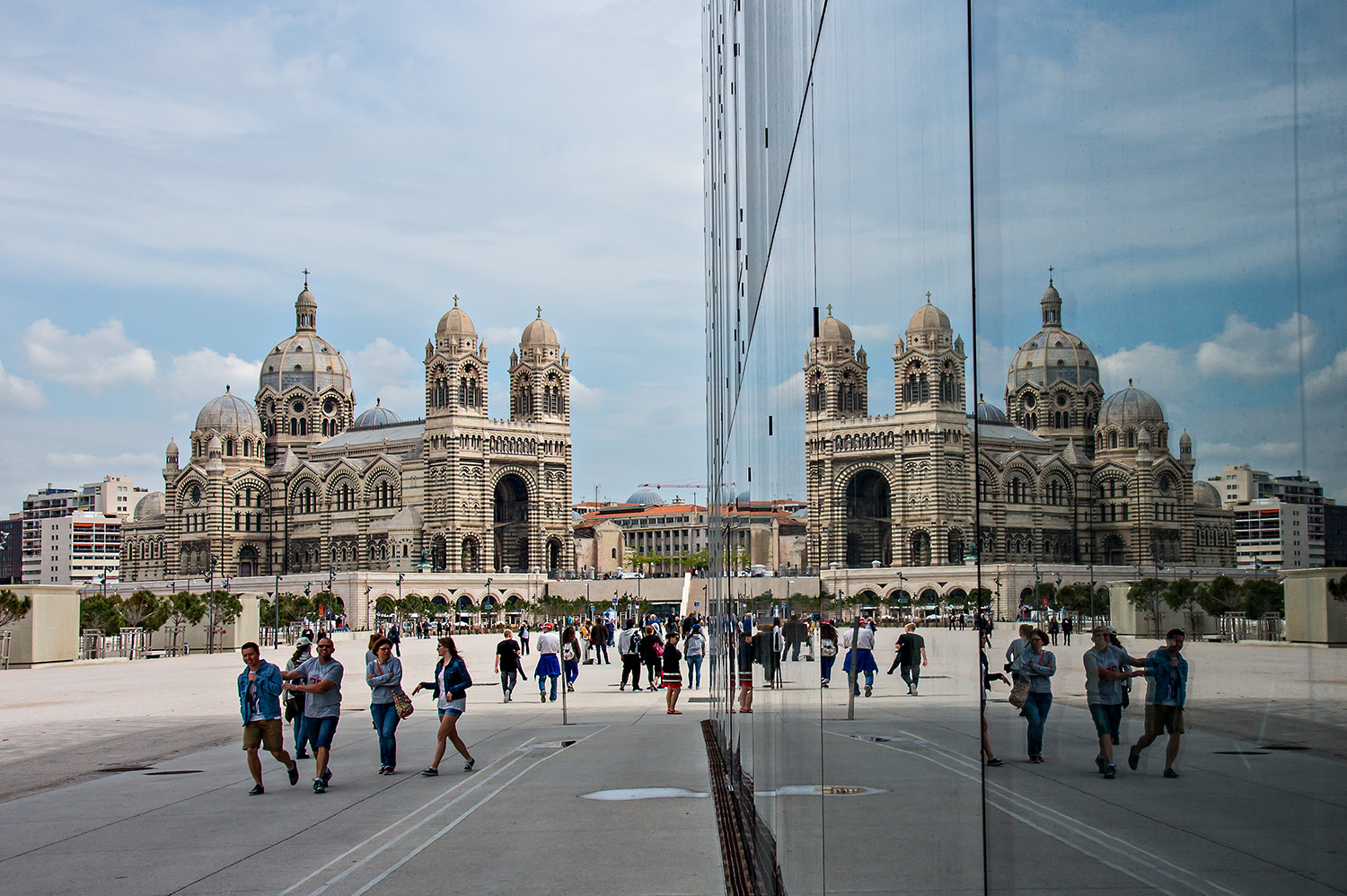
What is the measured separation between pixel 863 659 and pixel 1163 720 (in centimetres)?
182

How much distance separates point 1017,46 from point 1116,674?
68 cm

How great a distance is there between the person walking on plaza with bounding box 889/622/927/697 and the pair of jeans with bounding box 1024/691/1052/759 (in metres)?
0.75

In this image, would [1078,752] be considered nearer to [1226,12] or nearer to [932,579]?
[1226,12]

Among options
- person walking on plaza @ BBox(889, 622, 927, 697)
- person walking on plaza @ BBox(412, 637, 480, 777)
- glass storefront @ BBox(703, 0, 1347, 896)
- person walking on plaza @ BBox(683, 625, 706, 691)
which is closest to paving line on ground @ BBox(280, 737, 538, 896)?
person walking on plaza @ BBox(412, 637, 480, 777)

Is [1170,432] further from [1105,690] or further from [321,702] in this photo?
[321,702]

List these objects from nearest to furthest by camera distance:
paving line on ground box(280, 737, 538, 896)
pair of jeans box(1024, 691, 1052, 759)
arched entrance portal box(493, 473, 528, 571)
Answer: pair of jeans box(1024, 691, 1052, 759), paving line on ground box(280, 737, 538, 896), arched entrance portal box(493, 473, 528, 571)

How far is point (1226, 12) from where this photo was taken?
1030 millimetres

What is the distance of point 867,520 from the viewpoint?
322 centimetres

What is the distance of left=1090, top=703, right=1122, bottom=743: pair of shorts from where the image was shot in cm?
129

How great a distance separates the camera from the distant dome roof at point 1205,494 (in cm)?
112

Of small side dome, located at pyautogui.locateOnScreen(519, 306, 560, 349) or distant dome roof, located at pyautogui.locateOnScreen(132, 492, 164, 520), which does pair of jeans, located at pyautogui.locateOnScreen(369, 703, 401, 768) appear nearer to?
small side dome, located at pyautogui.locateOnScreen(519, 306, 560, 349)

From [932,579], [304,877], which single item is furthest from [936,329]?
[304,877]

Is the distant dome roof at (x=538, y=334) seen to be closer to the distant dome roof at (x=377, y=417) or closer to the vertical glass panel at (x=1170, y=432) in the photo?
the distant dome roof at (x=377, y=417)

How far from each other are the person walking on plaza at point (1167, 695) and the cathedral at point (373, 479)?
90664 millimetres
